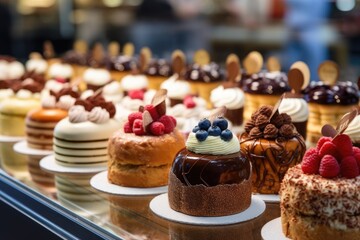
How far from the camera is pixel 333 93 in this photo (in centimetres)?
353

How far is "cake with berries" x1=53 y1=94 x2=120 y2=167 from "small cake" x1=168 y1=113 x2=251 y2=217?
77 cm

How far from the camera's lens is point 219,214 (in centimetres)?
235

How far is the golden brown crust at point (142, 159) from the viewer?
9.05 feet

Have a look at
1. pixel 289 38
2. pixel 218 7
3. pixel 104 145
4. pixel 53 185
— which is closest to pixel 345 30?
pixel 289 38

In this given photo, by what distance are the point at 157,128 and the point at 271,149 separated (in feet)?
1.68

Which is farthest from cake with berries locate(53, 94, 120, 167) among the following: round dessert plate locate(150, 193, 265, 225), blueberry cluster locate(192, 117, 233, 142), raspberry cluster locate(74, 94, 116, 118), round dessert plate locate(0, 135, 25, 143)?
blueberry cluster locate(192, 117, 233, 142)

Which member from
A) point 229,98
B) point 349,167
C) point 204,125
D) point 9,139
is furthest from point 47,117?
point 349,167

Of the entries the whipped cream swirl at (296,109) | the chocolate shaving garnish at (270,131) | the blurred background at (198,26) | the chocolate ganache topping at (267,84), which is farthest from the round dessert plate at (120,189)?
the blurred background at (198,26)

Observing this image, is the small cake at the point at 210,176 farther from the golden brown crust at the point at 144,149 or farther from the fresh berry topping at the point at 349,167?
the fresh berry topping at the point at 349,167

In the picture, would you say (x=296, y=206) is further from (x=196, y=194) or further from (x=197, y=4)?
(x=197, y=4)

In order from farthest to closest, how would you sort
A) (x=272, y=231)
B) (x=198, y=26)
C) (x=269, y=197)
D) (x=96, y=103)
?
1. (x=198, y=26)
2. (x=96, y=103)
3. (x=269, y=197)
4. (x=272, y=231)

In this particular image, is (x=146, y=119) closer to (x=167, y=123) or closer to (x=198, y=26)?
(x=167, y=123)

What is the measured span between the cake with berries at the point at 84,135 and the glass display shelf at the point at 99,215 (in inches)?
9.8

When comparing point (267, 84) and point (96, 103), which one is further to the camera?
point (267, 84)
